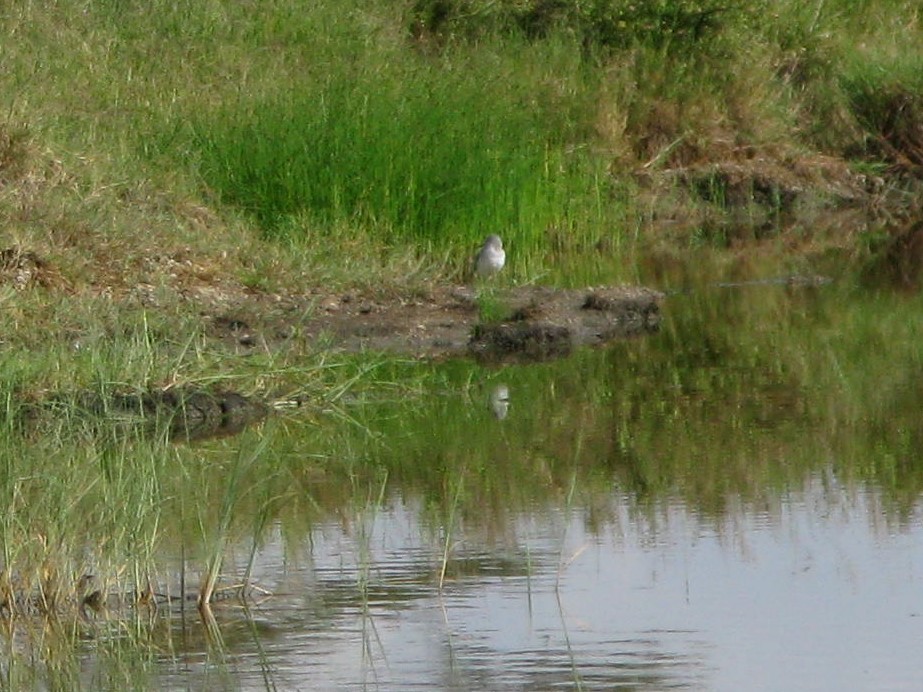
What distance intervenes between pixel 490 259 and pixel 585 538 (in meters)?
5.68

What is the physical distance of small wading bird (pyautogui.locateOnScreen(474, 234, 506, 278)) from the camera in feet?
39.1

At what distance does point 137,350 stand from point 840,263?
7.73 meters

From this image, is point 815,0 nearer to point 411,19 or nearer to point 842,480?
point 411,19

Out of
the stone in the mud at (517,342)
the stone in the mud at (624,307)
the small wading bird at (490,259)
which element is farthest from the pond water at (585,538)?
the small wading bird at (490,259)

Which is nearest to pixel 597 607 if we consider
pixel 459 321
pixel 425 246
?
pixel 459 321

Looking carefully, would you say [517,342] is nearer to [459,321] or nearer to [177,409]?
[459,321]

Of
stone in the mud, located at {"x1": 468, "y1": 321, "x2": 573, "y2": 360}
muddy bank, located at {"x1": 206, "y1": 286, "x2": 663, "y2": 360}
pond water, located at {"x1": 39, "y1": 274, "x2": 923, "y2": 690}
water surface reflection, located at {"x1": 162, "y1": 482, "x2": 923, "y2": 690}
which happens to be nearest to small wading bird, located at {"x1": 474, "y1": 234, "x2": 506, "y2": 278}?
muddy bank, located at {"x1": 206, "y1": 286, "x2": 663, "y2": 360}

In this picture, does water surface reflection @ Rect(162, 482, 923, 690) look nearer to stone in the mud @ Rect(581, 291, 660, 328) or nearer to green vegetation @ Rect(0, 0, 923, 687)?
green vegetation @ Rect(0, 0, 923, 687)

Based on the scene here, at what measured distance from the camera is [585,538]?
6336mm

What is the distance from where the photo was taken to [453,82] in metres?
14.6

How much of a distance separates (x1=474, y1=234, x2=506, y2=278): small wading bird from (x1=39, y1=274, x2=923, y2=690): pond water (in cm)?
191

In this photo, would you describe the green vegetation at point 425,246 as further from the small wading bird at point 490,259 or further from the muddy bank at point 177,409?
the small wading bird at point 490,259

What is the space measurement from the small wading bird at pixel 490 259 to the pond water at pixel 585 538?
1.91 metres

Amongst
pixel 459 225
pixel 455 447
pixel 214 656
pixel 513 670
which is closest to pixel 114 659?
pixel 214 656
